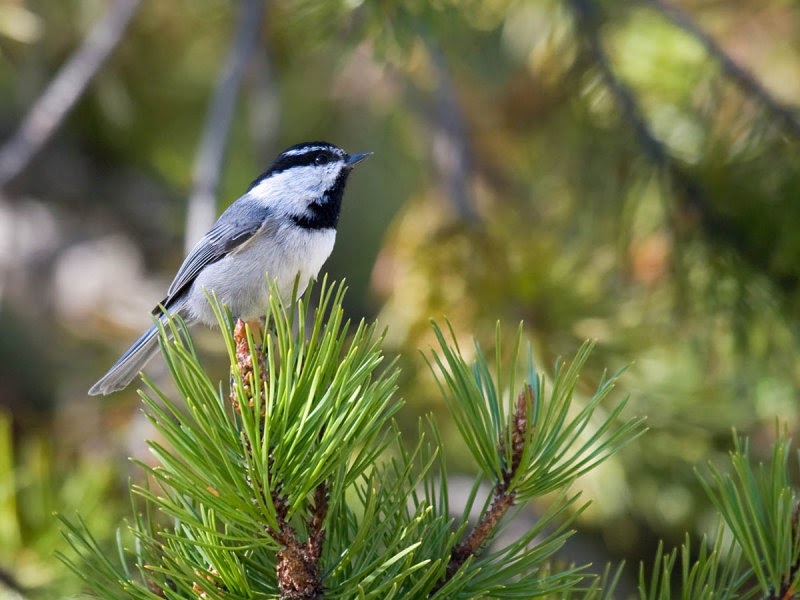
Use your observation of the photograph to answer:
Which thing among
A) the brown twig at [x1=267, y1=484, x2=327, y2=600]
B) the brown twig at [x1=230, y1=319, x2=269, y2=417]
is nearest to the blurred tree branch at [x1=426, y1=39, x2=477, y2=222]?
the brown twig at [x1=230, y1=319, x2=269, y2=417]

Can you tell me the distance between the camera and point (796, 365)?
2275 millimetres

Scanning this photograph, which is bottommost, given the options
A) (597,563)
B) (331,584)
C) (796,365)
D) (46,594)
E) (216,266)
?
(597,563)

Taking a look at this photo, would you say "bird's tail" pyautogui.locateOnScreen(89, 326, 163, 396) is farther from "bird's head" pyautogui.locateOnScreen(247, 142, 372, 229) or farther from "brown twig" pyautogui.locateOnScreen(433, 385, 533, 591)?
"brown twig" pyautogui.locateOnScreen(433, 385, 533, 591)

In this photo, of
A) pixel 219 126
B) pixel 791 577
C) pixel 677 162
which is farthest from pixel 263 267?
pixel 791 577

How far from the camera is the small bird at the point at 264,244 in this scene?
2143 millimetres

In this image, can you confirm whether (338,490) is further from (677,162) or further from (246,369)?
(677,162)

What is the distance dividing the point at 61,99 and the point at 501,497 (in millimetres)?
1959

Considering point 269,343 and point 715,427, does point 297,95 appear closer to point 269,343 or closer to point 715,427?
point 715,427

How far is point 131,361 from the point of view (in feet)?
6.88

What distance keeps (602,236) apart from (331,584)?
173 centimetres

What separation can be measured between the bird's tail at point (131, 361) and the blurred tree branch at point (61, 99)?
709 mm

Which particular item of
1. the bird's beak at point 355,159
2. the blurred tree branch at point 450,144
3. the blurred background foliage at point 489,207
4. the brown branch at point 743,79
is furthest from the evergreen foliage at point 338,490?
the blurred tree branch at point 450,144

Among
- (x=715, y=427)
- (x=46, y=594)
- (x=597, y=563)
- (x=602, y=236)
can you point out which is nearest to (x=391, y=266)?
(x=602, y=236)

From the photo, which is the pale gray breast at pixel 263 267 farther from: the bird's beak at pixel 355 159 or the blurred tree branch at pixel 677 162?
the blurred tree branch at pixel 677 162
